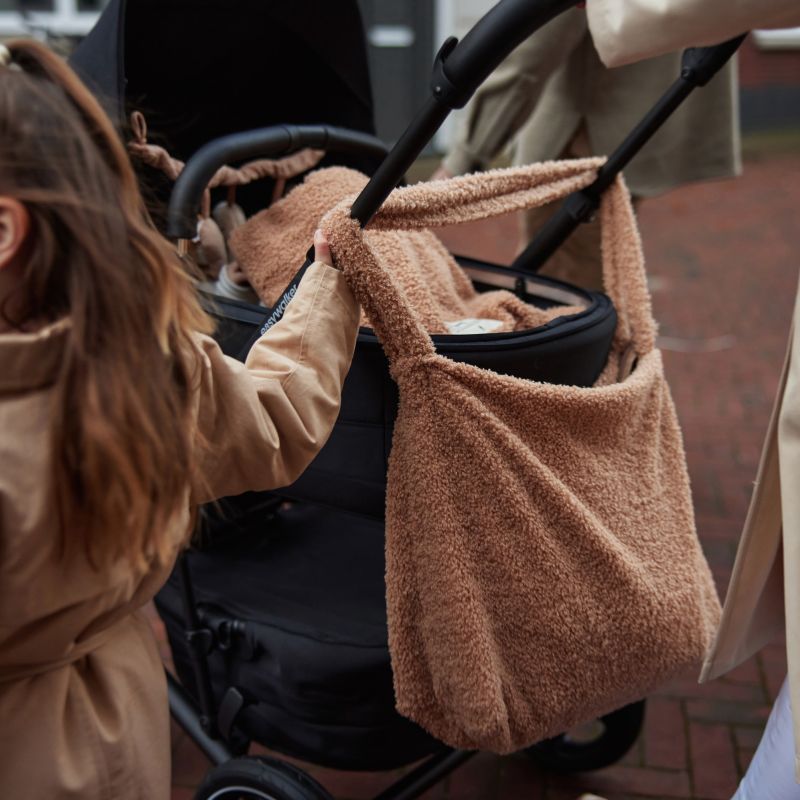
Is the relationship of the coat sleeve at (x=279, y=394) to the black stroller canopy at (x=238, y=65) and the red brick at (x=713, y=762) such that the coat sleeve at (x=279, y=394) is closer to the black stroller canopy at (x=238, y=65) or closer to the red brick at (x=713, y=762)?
the black stroller canopy at (x=238, y=65)

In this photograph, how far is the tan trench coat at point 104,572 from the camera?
4.04 ft

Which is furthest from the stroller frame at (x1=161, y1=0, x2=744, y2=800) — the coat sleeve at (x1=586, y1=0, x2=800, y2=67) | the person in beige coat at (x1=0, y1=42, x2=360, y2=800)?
the person in beige coat at (x1=0, y1=42, x2=360, y2=800)

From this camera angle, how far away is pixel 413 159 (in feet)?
5.17

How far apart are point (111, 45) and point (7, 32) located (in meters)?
7.71

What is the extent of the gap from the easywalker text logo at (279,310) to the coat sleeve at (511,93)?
130 cm

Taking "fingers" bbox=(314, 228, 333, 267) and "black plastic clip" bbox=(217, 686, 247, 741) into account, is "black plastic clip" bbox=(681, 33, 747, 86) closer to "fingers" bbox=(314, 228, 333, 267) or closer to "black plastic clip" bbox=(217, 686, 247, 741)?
"fingers" bbox=(314, 228, 333, 267)

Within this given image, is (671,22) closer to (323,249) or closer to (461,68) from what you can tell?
(461,68)

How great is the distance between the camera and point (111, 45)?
73.4 inches

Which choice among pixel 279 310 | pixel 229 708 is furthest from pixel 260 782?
pixel 279 310

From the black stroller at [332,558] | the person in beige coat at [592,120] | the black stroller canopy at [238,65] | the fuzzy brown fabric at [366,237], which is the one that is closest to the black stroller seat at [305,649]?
the black stroller at [332,558]

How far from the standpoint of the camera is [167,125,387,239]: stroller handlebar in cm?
187

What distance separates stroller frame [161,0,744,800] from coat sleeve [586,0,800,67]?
0.36ft

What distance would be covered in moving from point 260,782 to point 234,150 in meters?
1.09

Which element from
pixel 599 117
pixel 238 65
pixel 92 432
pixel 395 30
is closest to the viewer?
pixel 92 432
